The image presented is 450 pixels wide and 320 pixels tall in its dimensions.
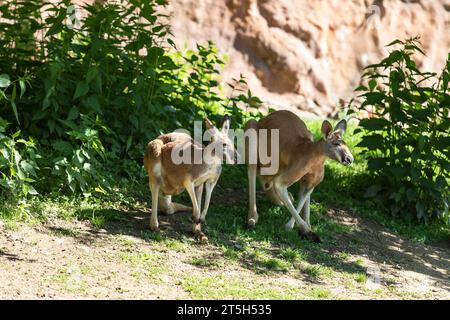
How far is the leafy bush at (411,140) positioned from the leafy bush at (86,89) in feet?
8.56

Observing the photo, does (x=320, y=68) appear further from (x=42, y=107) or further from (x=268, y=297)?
(x=268, y=297)

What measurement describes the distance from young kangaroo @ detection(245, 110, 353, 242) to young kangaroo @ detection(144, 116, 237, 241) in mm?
962

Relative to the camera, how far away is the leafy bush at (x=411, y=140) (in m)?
9.93

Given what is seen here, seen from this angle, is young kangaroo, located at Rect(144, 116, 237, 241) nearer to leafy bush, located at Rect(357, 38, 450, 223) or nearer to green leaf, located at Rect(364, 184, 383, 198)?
leafy bush, located at Rect(357, 38, 450, 223)

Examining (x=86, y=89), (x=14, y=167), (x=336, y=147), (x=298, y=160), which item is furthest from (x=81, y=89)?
(x=336, y=147)

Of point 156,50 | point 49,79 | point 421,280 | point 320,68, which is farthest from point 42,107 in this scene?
point 320,68

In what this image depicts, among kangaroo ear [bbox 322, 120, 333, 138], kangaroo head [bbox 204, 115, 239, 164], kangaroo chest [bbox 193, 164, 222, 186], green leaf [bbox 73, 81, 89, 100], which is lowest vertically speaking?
Result: kangaroo chest [bbox 193, 164, 222, 186]

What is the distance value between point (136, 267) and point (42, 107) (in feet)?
8.63

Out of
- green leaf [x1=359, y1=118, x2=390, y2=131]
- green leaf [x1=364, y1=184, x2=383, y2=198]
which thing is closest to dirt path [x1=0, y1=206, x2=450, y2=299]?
green leaf [x1=364, y1=184, x2=383, y2=198]

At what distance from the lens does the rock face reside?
1352cm

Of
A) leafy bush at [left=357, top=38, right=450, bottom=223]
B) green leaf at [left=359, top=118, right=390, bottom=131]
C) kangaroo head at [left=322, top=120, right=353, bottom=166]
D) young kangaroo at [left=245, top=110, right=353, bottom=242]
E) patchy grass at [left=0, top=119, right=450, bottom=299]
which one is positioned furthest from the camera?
green leaf at [left=359, top=118, right=390, bottom=131]

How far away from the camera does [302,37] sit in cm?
1398

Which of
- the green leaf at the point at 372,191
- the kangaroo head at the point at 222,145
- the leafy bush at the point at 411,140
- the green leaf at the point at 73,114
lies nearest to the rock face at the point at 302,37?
the green leaf at the point at 372,191

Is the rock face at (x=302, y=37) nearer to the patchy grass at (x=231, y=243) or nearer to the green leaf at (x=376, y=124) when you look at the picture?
the green leaf at (x=376, y=124)
